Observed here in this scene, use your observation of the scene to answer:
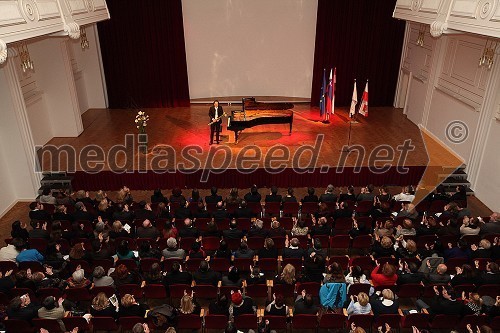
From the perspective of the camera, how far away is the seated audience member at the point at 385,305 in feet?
19.8

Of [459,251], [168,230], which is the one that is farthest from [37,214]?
[459,251]

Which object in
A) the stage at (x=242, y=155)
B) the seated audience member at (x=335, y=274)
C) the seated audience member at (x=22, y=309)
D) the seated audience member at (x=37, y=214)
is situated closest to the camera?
the seated audience member at (x=22, y=309)

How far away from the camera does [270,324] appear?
5.99m

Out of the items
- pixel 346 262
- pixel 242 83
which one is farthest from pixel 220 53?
pixel 346 262

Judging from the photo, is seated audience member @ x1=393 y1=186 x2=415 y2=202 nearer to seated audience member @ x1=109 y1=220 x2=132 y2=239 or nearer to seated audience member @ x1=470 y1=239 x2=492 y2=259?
seated audience member @ x1=470 y1=239 x2=492 y2=259

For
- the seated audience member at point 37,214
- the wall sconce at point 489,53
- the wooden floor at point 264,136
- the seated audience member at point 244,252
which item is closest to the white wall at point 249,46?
the wooden floor at point 264,136

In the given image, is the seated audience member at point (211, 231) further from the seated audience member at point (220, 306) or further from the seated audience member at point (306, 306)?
the seated audience member at point (306, 306)

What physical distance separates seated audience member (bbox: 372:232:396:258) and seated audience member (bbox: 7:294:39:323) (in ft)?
19.5

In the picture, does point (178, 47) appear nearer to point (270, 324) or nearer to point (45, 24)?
point (45, 24)

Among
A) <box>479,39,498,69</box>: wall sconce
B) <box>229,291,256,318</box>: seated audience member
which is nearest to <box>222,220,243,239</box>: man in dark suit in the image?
<box>229,291,256,318</box>: seated audience member

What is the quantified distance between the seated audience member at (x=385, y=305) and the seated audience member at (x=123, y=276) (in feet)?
13.3

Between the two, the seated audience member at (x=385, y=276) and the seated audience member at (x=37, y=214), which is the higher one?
the seated audience member at (x=385, y=276)

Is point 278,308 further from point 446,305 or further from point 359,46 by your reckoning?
point 359,46

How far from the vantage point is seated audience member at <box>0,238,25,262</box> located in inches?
299
